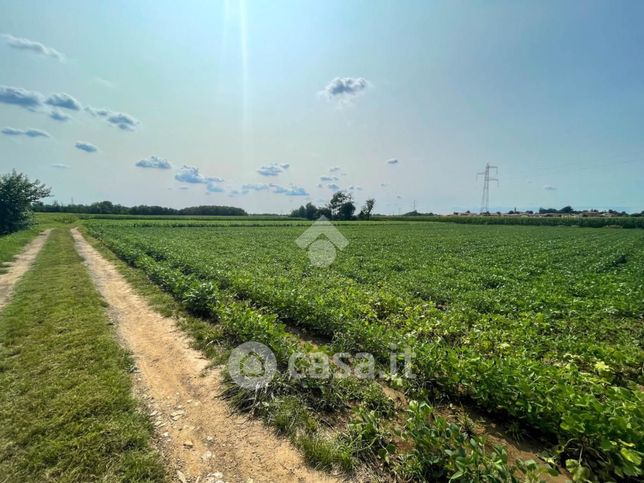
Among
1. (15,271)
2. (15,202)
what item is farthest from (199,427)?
(15,202)

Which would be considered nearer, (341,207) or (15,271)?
(15,271)

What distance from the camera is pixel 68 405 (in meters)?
4.14

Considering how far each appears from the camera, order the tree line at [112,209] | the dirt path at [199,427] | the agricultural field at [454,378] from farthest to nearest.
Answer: the tree line at [112,209]
the dirt path at [199,427]
the agricultural field at [454,378]

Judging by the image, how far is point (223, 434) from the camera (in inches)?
154

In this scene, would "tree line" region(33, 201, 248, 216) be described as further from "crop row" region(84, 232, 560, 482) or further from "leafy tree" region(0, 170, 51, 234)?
"crop row" region(84, 232, 560, 482)

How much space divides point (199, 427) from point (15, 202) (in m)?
38.6

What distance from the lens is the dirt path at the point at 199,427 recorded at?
11.0ft

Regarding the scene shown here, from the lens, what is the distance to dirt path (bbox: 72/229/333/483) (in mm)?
3350

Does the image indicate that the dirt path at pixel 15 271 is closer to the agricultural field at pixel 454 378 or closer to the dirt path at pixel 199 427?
the agricultural field at pixel 454 378

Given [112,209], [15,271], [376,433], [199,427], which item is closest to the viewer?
[376,433]

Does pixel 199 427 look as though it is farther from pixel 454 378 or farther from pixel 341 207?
pixel 341 207

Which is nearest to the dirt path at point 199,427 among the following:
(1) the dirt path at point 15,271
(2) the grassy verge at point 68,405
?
(2) the grassy verge at point 68,405

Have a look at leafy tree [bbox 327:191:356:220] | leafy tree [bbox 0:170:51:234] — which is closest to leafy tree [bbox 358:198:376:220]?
leafy tree [bbox 327:191:356:220]

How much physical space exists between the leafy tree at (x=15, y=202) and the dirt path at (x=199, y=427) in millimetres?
33957
